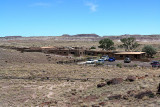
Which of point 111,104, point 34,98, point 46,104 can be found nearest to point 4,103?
point 34,98

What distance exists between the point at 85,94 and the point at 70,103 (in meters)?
2.67

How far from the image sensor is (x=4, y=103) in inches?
716

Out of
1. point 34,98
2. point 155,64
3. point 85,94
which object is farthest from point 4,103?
point 155,64

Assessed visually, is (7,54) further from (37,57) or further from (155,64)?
(155,64)

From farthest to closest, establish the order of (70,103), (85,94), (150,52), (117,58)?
(150,52) → (117,58) → (85,94) → (70,103)

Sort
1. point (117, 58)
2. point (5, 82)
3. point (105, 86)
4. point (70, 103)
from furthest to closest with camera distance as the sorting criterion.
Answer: point (117, 58), point (5, 82), point (105, 86), point (70, 103)

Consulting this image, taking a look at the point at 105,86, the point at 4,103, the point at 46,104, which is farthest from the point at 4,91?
the point at 105,86

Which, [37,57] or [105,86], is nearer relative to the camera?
[105,86]

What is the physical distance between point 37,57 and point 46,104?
3979 cm

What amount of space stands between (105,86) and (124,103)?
6556 mm

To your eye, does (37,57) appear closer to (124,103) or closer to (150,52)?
(150,52)

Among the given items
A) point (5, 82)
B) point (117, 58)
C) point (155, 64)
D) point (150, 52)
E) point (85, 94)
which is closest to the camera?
point (85, 94)

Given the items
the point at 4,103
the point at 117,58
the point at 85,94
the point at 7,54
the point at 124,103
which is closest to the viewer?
the point at 124,103

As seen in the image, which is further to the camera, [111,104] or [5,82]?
[5,82]
